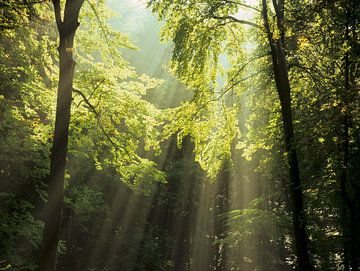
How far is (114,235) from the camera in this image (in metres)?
27.4

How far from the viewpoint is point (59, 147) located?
25.7ft

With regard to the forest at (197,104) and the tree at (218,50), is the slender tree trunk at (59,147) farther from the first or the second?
the tree at (218,50)

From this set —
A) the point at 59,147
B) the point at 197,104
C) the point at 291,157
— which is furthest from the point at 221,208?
the point at 59,147

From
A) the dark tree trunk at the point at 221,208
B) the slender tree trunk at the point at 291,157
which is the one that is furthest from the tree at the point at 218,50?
the dark tree trunk at the point at 221,208

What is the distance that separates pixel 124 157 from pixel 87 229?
655 inches

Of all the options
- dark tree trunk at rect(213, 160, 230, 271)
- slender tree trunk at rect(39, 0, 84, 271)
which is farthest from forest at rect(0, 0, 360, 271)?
dark tree trunk at rect(213, 160, 230, 271)

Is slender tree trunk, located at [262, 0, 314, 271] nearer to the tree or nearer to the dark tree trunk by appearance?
the tree

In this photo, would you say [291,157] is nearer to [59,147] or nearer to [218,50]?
[218,50]

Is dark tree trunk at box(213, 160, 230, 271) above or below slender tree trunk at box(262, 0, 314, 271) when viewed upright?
above

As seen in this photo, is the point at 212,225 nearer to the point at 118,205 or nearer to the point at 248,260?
the point at 248,260

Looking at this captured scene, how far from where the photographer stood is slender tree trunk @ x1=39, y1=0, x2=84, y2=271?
292 inches

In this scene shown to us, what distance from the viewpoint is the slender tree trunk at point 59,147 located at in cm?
741

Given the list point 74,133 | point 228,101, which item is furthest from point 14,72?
point 228,101

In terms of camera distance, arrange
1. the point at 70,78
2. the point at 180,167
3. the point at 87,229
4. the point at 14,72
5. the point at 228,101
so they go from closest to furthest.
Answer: the point at 70,78 < the point at 14,72 < the point at 228,101 < the point at 87,229 < the point at 180,167
